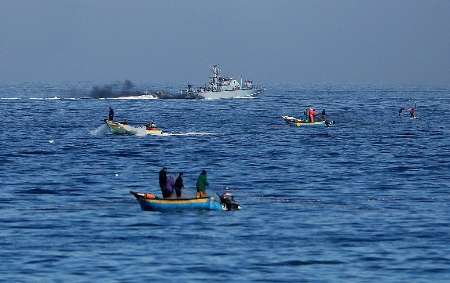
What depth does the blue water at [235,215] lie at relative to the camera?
51812 millimetres

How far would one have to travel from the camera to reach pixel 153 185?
86.1 metres

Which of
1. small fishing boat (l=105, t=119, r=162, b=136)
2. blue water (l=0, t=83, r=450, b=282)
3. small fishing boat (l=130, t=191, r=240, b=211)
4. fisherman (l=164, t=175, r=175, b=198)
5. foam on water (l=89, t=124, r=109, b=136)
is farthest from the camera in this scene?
foam on water (l=89, t=124, r=109, b=136)

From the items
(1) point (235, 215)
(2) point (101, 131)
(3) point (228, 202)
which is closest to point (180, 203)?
(3) point (228, 202)

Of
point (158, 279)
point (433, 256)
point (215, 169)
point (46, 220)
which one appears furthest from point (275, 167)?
point (158, 279)

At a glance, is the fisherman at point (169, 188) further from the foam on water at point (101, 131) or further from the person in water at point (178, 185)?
the foam on water at point (101, 131)

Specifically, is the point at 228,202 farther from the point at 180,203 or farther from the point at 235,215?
the point at 180,203

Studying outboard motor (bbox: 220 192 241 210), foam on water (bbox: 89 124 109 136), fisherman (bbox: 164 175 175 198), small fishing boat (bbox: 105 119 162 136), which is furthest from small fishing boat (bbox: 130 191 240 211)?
foam on water (bbox: 89 124 109 136)

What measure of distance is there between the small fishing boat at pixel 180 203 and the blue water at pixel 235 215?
0.63 meters

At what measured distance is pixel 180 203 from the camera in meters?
68.6

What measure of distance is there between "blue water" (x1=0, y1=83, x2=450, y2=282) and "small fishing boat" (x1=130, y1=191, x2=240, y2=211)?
0.63 meters

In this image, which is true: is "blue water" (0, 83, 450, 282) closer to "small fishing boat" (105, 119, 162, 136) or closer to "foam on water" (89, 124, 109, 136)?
"small fishing boat" (105, 119, 162, 136)

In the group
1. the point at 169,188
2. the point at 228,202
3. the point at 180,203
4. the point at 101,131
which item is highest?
the point at 169,188

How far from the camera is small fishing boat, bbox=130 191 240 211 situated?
68500 mm

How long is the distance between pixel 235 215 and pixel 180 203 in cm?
325
